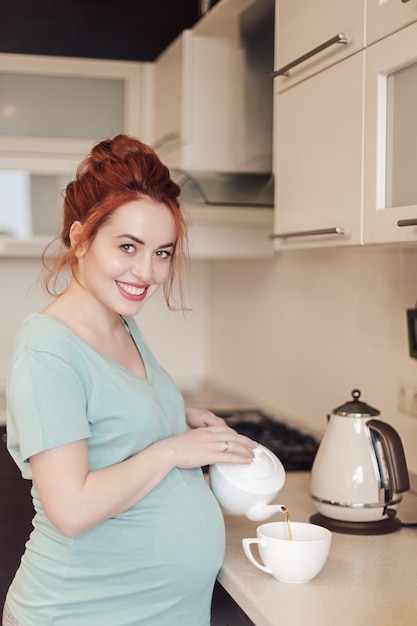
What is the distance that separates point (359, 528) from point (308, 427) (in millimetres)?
938

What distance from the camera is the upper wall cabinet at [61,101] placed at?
304 cm

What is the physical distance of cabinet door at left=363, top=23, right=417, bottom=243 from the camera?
1447mm

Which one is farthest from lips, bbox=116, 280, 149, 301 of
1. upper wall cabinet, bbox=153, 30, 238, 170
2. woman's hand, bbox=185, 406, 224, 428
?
upper wall cabinet, bbox=153, 30, 238, 170

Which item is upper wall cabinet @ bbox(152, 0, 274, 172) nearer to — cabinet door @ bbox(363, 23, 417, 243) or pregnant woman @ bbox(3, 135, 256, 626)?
cabinet door @ bbox(363, 23, 417, 243)

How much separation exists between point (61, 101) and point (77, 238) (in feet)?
5.78

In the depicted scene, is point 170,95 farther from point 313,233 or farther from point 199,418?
point 199,418

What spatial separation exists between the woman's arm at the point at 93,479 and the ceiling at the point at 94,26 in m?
1.99

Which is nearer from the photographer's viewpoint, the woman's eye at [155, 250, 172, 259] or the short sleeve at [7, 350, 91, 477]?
the short sleeve at [7, 350, 91, 477]

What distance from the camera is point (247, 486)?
153 centimetres

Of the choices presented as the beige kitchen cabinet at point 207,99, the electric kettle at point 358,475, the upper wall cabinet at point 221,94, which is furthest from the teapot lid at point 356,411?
the beige kitchen cabinet at point 207,99

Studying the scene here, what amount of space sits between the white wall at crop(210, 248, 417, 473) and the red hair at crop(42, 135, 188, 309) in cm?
78

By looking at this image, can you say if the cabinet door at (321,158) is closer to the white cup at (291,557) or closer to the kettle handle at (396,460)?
the kettle handle at (396,460)

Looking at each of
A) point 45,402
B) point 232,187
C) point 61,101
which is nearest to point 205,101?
point 232,187

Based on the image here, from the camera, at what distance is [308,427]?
2.65 meters
